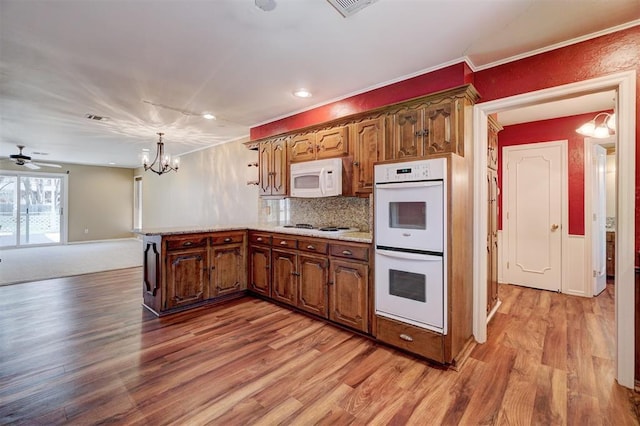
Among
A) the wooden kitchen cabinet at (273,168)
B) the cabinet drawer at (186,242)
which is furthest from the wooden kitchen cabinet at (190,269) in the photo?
the wooden kitchen cabinet at (273,168)

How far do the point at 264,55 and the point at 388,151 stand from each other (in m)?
1.43

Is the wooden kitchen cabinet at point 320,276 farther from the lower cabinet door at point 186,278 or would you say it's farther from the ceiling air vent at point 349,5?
the ceiling air vent at point 349,5

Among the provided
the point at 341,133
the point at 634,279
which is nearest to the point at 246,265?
the point at 341,133

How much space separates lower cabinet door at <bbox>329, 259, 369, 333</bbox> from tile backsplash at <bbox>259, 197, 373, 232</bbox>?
0.56 meters

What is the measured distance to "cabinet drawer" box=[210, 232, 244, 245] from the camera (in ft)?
11.9

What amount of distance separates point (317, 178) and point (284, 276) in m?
1.23

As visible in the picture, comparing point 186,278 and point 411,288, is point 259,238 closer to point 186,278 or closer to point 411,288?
point 186,278

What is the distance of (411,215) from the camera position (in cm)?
240

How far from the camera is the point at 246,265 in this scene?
3984 mm

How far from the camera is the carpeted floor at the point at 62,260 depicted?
507 centimetres

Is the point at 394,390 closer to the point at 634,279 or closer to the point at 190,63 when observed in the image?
the point at 634,279

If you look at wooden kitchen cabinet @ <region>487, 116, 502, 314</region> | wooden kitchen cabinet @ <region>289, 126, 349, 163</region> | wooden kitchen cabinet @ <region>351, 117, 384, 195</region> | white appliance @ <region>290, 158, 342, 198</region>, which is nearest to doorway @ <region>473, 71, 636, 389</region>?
wooden kitchen cabinet @ <region>487, 116, 502, 314</region>

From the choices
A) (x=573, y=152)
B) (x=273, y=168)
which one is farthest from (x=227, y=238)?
(x=573, y=152)

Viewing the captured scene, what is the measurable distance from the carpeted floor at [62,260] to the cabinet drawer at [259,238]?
3527 millimetres
